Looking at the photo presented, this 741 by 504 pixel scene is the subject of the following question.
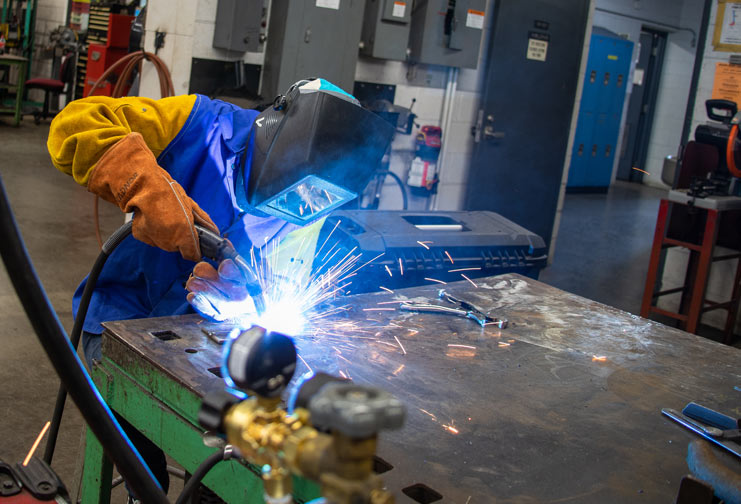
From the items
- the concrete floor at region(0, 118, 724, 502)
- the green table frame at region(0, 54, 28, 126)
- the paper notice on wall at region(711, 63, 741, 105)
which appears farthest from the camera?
the green table frame at region(0, 54, 28, 126)

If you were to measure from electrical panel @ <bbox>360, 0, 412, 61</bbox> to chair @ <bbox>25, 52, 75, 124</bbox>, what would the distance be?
5821 mm

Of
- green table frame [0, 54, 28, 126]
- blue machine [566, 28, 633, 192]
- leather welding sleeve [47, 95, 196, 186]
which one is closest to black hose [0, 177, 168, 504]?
leather welding sleeve [47, 95, 196, 186]

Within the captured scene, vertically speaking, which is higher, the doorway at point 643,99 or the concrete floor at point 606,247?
the doorway at point 643,99

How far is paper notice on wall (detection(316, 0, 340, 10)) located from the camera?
12.7ft

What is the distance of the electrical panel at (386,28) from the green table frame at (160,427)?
3.23m

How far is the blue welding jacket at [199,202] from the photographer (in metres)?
1.82

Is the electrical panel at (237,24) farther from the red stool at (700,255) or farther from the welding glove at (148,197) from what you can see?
the red stool at (700,255)

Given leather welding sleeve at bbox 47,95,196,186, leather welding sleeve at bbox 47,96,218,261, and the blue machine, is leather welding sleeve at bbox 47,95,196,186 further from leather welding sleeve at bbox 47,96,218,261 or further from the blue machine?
the blue machine

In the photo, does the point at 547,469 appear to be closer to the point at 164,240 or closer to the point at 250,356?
the point at 250,356

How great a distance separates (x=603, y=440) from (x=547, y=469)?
0.63 feet

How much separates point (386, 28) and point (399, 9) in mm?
133

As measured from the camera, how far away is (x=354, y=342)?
164 cm

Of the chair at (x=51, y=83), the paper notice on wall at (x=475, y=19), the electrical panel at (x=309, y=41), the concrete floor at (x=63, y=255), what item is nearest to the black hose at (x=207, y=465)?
the concrete floor at (x=63, y=255)

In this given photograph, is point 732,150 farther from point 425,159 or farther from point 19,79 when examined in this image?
point 19,79
